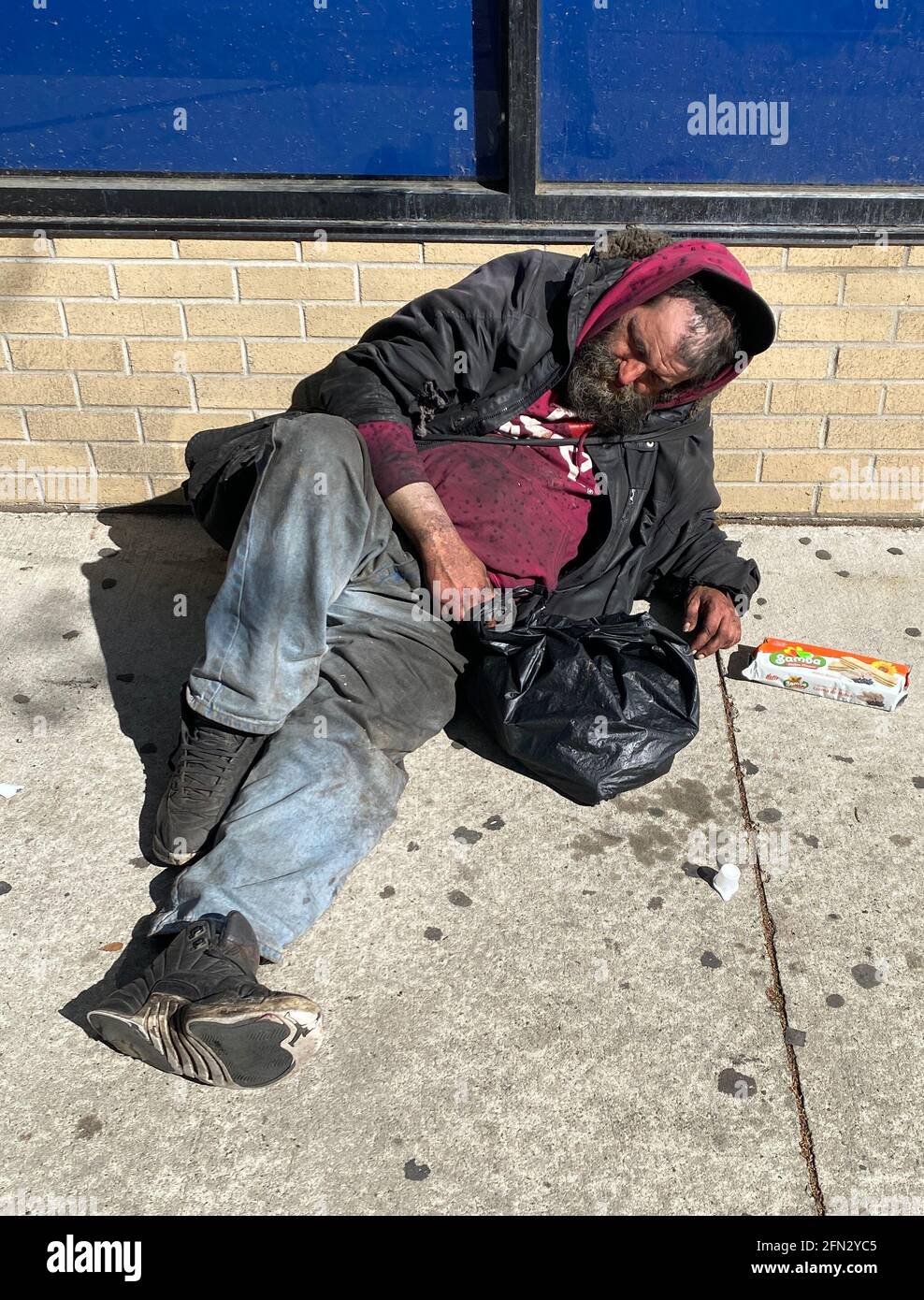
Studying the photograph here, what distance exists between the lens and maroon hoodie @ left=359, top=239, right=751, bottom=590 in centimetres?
273

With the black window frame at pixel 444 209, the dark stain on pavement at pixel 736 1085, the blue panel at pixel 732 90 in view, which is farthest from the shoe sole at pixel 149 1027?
the blue panel at pixel 732 90

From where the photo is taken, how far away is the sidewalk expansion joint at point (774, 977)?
1940 mm

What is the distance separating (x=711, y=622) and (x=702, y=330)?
75 cm

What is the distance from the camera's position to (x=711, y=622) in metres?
3.01

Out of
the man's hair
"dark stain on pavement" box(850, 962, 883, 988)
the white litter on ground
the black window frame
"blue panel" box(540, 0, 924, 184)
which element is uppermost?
"blue panel" box(540, 0, 924, 184)

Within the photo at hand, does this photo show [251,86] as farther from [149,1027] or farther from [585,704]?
[149,1027]

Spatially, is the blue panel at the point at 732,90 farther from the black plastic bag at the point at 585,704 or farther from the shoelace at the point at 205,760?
the shoelace at the point at 205,760

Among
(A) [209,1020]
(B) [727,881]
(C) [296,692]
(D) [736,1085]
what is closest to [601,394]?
(C) [296,692]

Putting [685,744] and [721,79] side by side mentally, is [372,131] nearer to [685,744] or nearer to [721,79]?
[721,79]

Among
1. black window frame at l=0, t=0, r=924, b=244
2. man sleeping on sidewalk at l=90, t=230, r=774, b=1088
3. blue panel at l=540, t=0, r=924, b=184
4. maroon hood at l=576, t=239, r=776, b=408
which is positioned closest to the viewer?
man sleeping on sidewalk at l=90, t=230, r=774, b=1088

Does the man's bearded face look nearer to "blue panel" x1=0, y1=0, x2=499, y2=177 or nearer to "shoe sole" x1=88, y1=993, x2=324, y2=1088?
"blue panel" x1=0, y1=0, x2=499, y2=177

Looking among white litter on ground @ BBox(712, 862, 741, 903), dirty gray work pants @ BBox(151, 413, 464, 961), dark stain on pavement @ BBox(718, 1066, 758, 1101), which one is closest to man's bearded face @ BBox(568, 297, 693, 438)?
dirty gray work pants @ BBox(151, 413, 464, 961)

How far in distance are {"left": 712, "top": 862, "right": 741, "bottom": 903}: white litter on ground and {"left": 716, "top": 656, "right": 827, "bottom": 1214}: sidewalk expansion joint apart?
0.15 feet

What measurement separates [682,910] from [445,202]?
2.11 meters
